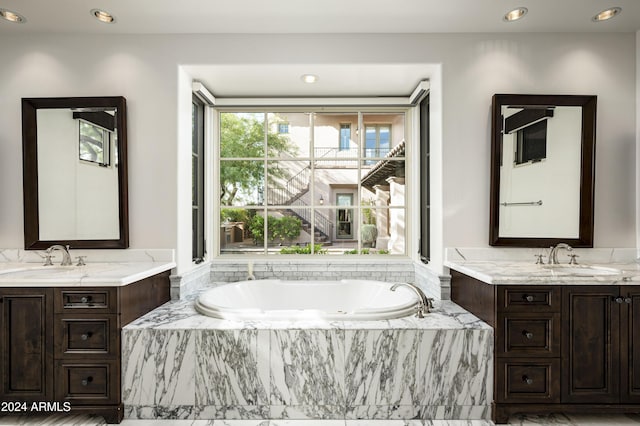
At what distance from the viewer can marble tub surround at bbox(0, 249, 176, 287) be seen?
2.00 m

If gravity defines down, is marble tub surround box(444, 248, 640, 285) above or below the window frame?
below

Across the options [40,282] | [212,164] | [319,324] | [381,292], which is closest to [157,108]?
[212,164]

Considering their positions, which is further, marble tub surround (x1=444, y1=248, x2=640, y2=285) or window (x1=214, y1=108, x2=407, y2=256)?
window (x1=214, y1=108, x2=407, y2=256)

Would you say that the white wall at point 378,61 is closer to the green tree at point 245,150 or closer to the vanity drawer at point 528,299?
the vanity drawer at point 528,299

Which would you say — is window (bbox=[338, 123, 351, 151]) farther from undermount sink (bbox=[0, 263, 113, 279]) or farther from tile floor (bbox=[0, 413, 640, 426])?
tile floor (bbox=[0, 413, 640, 426])

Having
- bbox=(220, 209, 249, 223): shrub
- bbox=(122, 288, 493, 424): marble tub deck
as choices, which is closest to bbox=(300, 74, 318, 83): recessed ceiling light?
bbox=(220, 209, 249, 223): shrub

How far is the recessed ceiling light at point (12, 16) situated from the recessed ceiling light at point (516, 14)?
3239 mm

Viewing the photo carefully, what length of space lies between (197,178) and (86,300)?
1396 millimetres

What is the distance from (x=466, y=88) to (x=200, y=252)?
2498 mm

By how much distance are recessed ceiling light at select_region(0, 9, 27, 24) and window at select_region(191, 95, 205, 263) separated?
1173 mm

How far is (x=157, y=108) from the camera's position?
263cm

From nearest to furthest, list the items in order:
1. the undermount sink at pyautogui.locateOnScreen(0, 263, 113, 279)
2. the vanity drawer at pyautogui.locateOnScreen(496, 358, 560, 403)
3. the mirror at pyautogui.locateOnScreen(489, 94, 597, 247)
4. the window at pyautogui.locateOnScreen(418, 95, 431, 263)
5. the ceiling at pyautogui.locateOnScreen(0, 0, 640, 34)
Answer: the vanity drawer at pyautogui.locateOnScreen(496, 358, 560, 403)
the undermount sink at pyautogui.locateOnScreen(0, 263, 113, 279)
the ceiling at pyautogui.locateOnScreen(0, 0, 640, 34)
the mirror at pyautogui.locateOnScreen(489, 94, 597, 247)
the window at pyautogui.locateOnScreen(418, 95, 431, 263)

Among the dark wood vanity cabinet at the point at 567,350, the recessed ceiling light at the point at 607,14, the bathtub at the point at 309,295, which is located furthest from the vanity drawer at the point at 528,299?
the recessed ceiling light at the point at 607,14

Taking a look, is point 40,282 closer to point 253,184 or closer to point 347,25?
point 253,184
